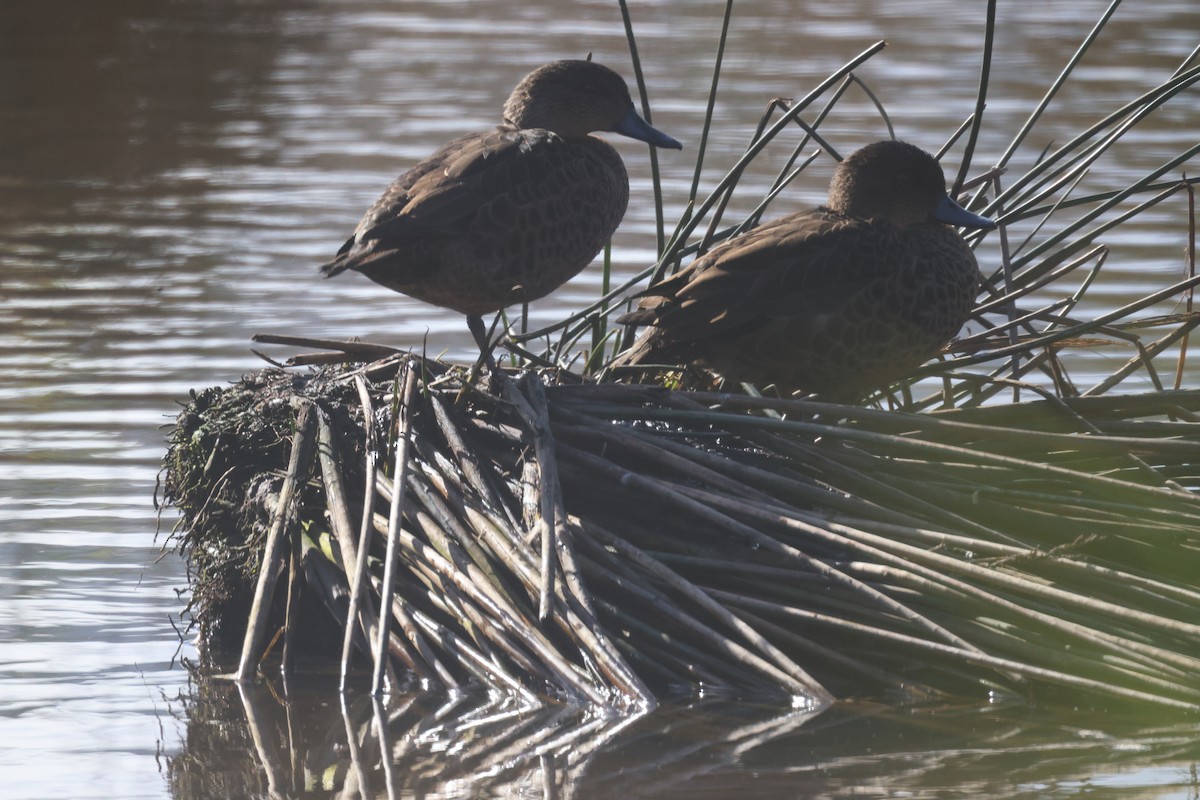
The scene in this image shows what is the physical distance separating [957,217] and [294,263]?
4337mm

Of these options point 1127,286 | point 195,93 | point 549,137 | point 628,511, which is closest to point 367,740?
point 628,511

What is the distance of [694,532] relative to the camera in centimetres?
372

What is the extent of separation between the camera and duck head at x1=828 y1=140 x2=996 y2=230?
14.6 ft

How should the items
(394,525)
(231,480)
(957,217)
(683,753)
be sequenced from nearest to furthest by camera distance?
(683,753), (394,525), (231,480), (957,217)

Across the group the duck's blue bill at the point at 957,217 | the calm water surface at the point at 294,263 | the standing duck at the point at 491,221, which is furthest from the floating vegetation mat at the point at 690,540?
the duck's blue bill at the point at 957,217

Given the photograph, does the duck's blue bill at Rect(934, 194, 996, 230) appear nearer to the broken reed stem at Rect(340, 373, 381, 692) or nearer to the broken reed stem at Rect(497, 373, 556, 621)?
the broken reed stem at Rect(497, 373, 556, 621)

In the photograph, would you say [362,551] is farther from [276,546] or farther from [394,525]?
[276,546]

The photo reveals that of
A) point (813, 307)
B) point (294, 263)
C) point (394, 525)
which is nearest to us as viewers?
point (394, 525)

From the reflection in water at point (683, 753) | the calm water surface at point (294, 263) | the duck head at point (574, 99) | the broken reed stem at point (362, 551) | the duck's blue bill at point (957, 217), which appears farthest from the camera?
the duck head at point (574, 99)

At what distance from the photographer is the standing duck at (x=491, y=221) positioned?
13.9ft

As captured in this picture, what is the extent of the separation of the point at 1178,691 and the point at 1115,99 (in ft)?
28.6

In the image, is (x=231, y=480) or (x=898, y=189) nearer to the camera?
(x=231, y=480)

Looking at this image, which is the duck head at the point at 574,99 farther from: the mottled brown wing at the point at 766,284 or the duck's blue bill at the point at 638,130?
the mottled brown wing at the point at 766,284

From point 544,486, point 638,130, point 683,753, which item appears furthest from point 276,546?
point 638,130
